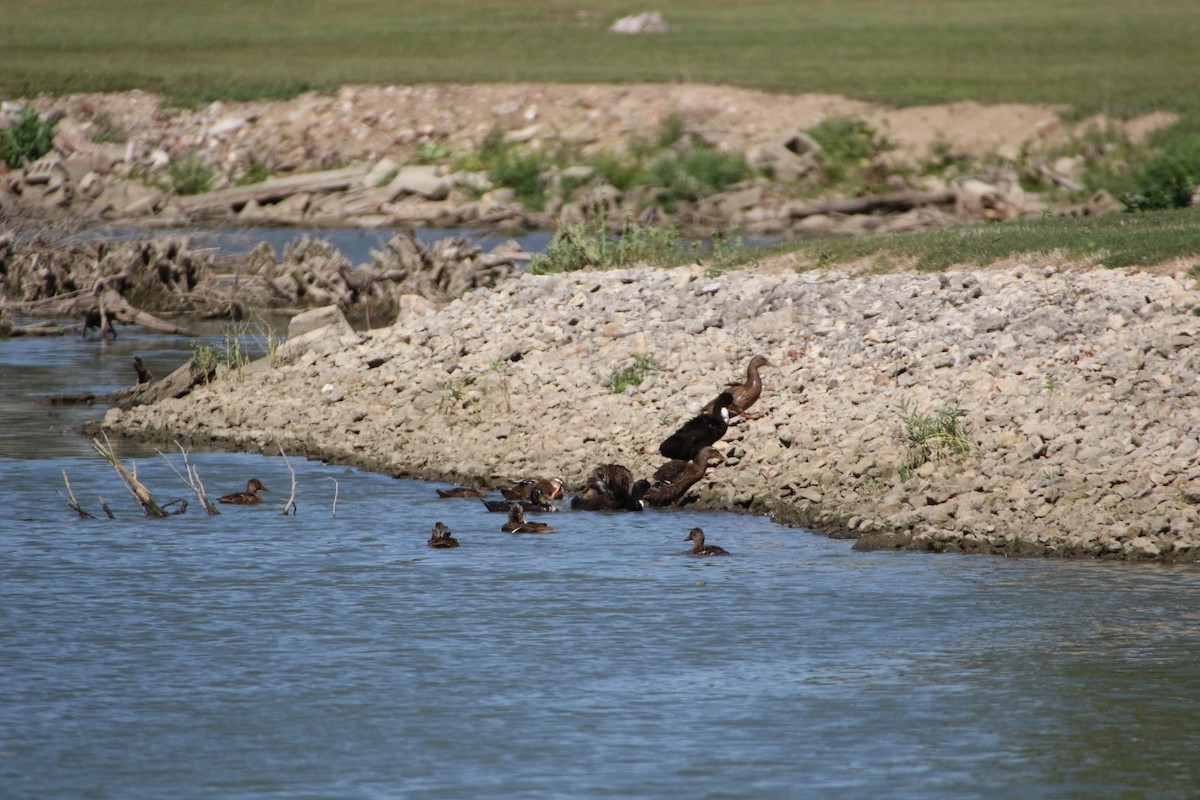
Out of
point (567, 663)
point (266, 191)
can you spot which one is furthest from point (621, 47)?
point (567, 663)

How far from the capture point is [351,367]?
59.5ft

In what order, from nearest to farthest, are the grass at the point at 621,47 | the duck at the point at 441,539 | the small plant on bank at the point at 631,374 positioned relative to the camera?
the duck at the point at 441,539 < the small plant on bank at the point at 631,374 < the grass at the point at 621,47

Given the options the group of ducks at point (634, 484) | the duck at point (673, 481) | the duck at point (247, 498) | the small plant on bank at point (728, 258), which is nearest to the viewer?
the group of ducks at point (634, 484)

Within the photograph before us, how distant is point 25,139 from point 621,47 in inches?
845

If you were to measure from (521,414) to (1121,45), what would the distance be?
45.6 metres

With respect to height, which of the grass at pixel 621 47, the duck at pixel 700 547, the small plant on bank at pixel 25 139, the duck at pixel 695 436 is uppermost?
the grass at pixel 621 47

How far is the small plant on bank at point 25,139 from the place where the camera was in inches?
1881

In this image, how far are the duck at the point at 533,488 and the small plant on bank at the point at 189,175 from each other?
3249 centimetres

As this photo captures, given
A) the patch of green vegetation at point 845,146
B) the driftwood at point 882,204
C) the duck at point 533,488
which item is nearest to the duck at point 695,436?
the duck at point 533,488

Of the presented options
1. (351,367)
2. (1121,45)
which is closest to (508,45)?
(1121,45)

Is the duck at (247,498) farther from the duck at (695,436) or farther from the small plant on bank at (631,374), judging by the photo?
the small plant on bank at (631,374)

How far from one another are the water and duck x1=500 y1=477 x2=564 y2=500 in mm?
377

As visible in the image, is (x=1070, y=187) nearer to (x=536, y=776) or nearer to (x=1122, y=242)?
(x=1122, y=242)

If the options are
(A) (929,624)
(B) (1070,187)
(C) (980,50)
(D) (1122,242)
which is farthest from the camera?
(C) (980,50)
